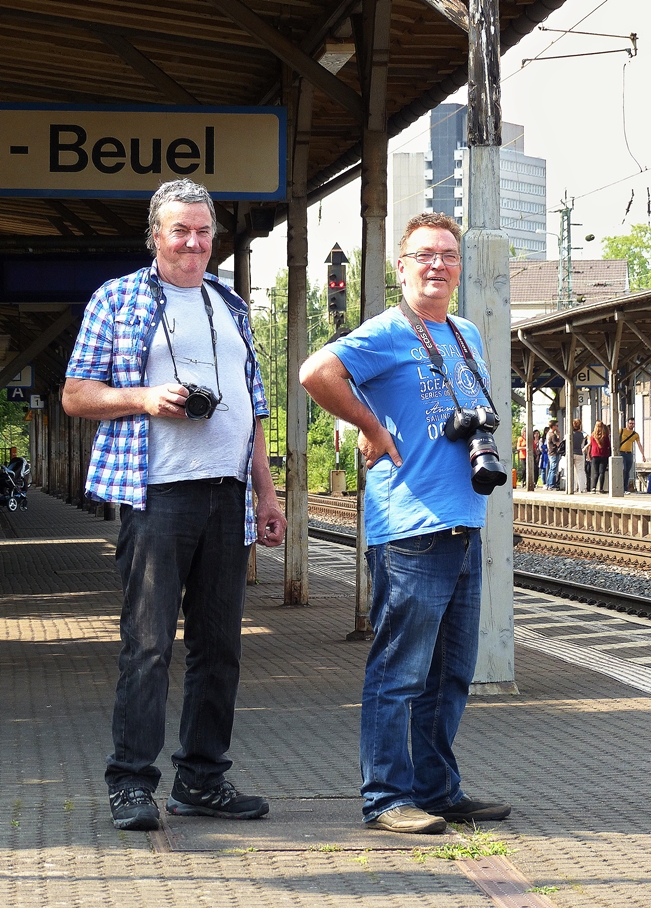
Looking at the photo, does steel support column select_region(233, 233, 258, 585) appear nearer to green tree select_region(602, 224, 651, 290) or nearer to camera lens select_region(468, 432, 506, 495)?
camera lens select_region(468, 432, 506, 495)

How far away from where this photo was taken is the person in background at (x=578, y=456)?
3641 cm

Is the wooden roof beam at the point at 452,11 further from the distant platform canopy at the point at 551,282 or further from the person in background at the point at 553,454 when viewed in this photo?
the distant platform canopy at the point at 551,282

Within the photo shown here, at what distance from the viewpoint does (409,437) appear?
14.4 feet

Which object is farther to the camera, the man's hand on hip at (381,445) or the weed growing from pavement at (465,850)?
the man's hand on hip at (381,445)

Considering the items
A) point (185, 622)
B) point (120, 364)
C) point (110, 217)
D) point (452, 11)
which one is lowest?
point (185, 622)

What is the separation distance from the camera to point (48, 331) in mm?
19047

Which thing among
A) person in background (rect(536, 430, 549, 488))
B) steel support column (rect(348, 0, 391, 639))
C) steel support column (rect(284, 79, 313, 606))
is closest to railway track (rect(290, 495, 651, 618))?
steel support column (rect(348, 0, 391, 639))

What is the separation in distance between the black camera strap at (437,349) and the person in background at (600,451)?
104 ft

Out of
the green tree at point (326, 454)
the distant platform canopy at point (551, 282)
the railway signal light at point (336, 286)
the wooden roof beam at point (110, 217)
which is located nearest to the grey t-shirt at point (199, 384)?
the wooden roof beam at point (110, 217)

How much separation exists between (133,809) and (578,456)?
108 ft

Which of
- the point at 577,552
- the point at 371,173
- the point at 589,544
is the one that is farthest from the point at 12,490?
the point at 371,173

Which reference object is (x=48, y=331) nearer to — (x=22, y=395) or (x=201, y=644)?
(x=201, y=644)

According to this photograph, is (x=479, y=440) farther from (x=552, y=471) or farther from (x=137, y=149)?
(x=552, y=471)

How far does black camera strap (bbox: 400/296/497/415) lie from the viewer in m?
4.42
